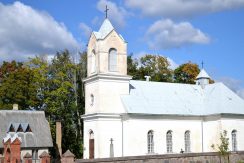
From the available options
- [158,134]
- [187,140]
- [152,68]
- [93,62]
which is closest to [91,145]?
[158,134]

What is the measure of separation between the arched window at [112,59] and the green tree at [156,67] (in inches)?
817

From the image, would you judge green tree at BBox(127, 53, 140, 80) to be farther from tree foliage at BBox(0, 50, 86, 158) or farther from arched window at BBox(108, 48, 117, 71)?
arched window at BBox(108, 48, 117, 71)

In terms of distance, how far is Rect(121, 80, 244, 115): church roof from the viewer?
39.3 meters

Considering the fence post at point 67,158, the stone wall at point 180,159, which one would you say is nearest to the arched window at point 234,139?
the stone wall at point 180,159

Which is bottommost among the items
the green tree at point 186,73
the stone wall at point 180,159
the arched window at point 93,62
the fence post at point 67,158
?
the stone wall at point 180,159

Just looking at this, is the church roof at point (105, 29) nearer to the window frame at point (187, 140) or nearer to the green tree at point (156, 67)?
the window frame at point (187, 140)

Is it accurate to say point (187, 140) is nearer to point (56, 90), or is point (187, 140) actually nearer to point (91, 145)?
point (91, 145)

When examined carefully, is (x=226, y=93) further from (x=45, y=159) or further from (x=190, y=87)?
(x=45, y=159)

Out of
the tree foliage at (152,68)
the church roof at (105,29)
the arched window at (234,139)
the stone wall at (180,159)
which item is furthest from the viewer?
the tree foliage at (152,68)

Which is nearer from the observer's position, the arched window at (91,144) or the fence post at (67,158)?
the fence post at (67,158)

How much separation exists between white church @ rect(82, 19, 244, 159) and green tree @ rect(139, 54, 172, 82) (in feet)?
55.9

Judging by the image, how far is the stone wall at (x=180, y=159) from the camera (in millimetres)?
27953

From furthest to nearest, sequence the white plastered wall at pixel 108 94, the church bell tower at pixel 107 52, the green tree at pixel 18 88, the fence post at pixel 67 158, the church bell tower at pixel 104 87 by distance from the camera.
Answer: the green tree at pixel 18 88, the church bell tower at pixel 107 52, the white plastered wall at pixel 108 94, the church bell tower at pixel 104 87, the fence post at pixel 67 158

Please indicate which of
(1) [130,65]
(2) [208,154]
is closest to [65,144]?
(1) [130,65]
